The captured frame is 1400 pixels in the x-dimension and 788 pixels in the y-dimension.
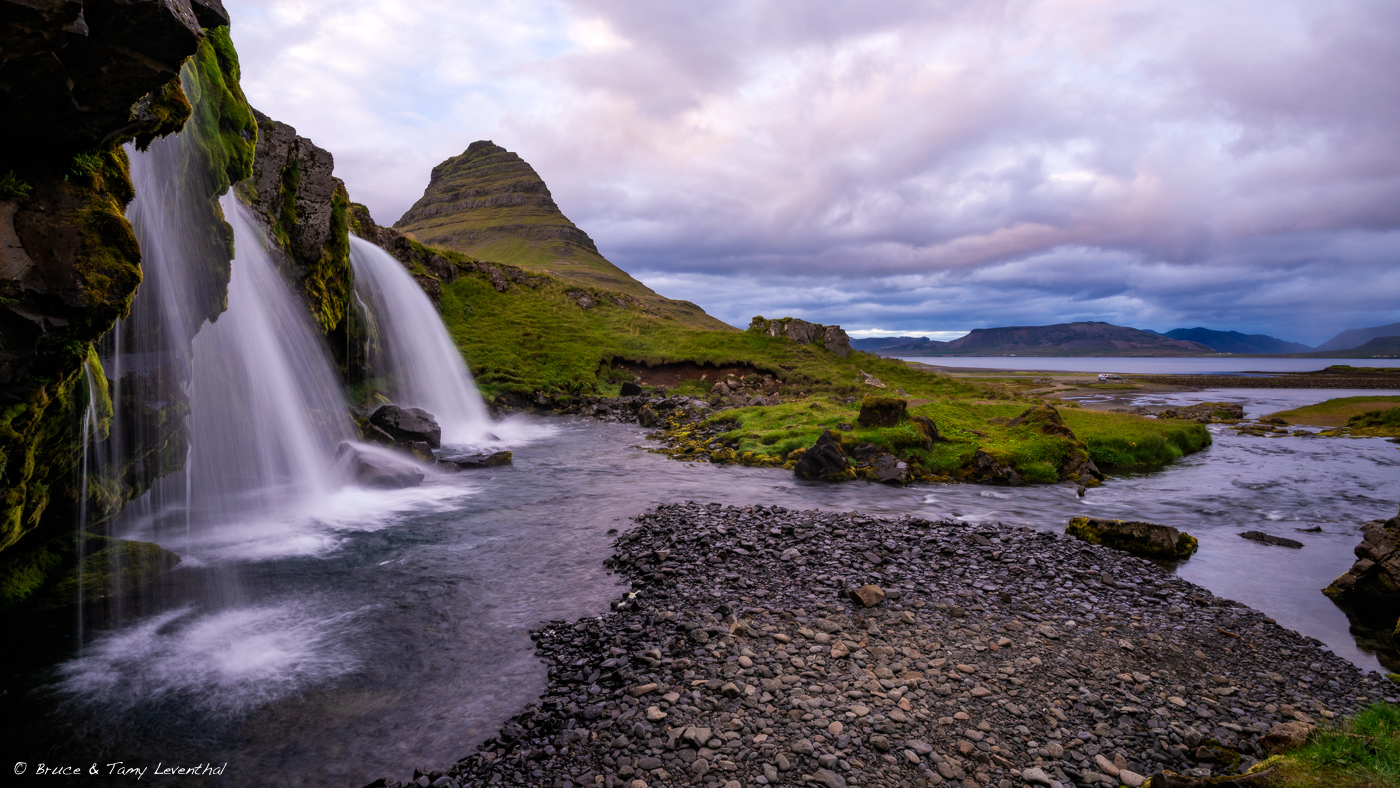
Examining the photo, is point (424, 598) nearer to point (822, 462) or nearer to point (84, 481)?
point (84, 481)

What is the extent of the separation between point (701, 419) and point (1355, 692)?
3478cm

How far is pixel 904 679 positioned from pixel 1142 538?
1230cm

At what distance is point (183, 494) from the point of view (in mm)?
19438

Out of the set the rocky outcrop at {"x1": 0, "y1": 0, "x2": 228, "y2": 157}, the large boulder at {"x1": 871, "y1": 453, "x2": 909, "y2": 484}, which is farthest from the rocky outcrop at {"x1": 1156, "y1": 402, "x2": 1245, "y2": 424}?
the rocky outcrop at {"x1": 0, "y1": 0, "x2": 228, "y2": 157}

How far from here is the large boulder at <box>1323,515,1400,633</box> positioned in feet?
43.4

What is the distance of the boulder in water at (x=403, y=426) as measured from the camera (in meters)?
29.8

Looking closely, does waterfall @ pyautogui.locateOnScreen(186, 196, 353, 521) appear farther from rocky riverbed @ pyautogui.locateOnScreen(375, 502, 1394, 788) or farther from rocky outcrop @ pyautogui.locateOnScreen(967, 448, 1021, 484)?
rocky outcrop @ pyautogui.locateOnScreen(967, 448, 1021, 484)

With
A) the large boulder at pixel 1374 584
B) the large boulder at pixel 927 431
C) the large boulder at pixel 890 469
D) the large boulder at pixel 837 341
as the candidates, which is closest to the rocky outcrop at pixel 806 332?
the large boulder at pixel 837 341

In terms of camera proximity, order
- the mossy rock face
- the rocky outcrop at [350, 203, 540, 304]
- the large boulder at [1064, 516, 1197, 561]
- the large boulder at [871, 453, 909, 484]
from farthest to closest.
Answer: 1. the rocky outcrop at [350, 203, 540, 304]
2. the large boulder at [871, 453, 909, 484]
3. the large boulder at [1064, 516, 1197, 561]
4. the mossy rock face

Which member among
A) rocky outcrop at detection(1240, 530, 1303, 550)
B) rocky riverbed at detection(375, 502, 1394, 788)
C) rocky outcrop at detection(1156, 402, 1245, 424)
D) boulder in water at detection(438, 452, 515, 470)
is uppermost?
boulder in water at detection(438, 452, 515, 470)

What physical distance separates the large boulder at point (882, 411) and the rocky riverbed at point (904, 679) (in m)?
15.5

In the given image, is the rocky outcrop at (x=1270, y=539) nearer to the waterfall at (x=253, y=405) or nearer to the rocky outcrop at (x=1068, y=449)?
the rocky outcrop at (x=1068, y=449)

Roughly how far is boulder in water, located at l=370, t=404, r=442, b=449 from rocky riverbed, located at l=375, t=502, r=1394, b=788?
19569 millimetres

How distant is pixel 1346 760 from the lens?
658cm
